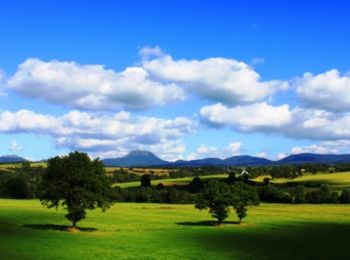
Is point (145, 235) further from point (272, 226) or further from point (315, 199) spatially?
point (315, 199)

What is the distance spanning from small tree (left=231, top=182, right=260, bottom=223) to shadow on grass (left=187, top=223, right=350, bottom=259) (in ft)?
32.6

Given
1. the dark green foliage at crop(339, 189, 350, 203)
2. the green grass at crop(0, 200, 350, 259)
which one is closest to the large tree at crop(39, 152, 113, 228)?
the green grass at crop(0, 200, 350, 259)

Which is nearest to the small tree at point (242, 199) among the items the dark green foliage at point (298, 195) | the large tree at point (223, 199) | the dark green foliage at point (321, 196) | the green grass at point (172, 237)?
the large tree at point (223, 199)

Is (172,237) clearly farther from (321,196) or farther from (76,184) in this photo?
(321,196)

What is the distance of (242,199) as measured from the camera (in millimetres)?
124750

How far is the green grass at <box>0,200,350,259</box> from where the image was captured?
6806cm

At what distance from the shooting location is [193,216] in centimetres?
14000

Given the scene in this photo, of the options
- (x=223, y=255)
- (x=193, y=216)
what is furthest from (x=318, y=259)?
(x=193, y=216)

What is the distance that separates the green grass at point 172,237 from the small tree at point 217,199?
3091 millimetres

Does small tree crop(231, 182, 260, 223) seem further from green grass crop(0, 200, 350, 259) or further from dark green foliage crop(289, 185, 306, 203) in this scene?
dark green foliage crop(289, 185, 306, 203)

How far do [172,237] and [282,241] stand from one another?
18.2 m

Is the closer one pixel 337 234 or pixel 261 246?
pixel 261 246

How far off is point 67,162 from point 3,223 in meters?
20.3

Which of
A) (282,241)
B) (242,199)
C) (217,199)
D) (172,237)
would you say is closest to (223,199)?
(217,199)
